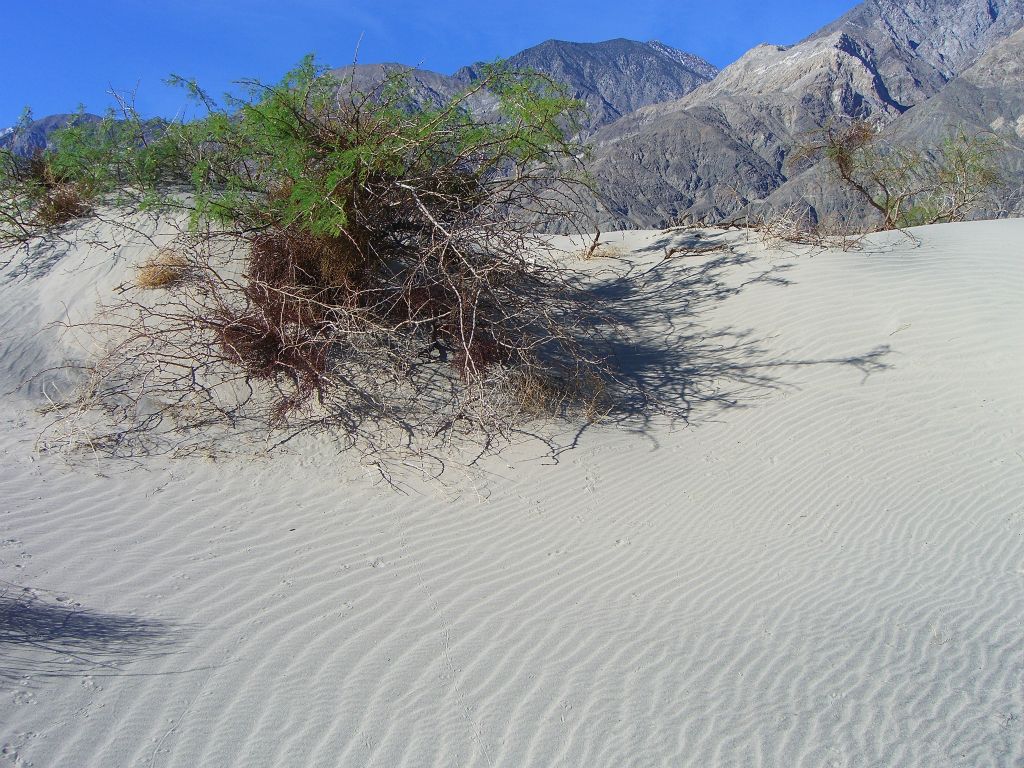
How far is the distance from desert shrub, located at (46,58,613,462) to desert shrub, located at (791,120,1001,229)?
906 centimetres

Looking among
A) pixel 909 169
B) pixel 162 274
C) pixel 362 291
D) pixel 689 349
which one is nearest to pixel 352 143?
pixel 362 291

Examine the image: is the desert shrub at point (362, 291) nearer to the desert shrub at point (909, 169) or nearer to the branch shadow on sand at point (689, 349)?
the branch shadow on sand at point (689, 349)

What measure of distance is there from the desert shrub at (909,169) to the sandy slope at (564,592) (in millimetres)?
7800

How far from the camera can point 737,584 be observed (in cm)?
473

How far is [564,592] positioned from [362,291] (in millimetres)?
3030

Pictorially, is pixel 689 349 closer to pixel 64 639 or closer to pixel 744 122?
pixel 64 639

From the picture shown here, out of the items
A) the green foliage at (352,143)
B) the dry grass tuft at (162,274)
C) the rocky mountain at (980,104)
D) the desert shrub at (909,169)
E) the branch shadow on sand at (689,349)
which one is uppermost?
the rocky mountain at (980,104)

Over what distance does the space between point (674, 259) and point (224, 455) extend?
7567 mm

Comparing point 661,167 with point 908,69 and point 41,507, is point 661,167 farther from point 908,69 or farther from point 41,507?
point 41,507

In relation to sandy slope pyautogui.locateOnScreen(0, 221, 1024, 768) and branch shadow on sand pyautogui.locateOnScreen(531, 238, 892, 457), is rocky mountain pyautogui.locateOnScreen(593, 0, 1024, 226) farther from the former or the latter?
sandy slope pyautogui.locateOnScreen(0, 221, 1024, 768)

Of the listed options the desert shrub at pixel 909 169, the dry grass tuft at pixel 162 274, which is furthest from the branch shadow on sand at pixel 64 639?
the desert shrub at pixel 909 169

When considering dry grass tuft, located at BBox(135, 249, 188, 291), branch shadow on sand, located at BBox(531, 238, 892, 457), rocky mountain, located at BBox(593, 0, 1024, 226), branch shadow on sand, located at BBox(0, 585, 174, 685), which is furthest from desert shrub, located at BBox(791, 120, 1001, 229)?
rocky mountain, located at BBox(593, 0, 1024, 226)

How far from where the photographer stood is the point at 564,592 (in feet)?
14.8

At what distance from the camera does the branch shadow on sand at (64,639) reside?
330 centimetres
